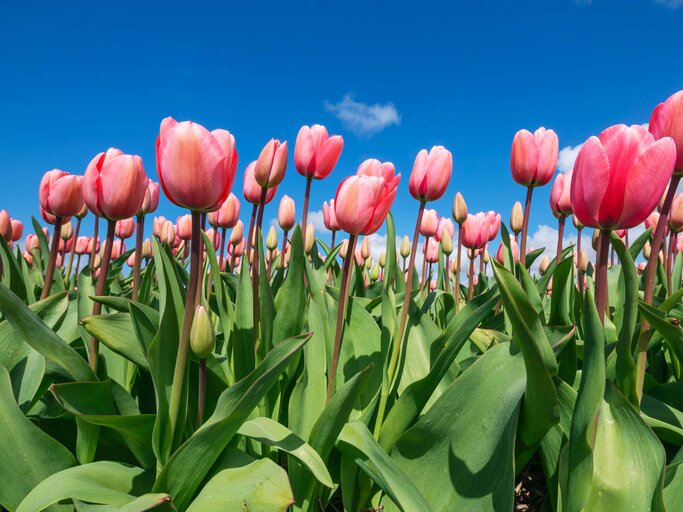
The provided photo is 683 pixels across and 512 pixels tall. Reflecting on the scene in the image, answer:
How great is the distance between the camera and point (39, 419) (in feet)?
6.05

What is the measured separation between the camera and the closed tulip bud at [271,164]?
201cm

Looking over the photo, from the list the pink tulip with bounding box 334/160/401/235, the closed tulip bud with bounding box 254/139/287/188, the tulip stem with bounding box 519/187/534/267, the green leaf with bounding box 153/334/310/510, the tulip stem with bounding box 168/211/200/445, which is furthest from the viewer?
the tulip stem with bounding box 519/187/534/267

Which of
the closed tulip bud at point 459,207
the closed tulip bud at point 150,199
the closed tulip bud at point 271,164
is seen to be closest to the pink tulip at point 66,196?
the closed tulip bud at point 150,199

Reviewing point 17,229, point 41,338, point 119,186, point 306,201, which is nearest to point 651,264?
point 306,201

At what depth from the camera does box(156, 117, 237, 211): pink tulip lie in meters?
1.35

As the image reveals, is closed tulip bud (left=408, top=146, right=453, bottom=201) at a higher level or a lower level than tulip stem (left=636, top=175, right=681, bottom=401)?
higher

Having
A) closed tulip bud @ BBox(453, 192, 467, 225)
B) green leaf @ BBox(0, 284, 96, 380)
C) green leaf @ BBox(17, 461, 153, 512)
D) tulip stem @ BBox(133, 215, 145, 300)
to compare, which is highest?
closed tulip bud @ BBox(453, 192, 467, 225)

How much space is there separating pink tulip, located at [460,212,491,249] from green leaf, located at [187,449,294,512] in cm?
290

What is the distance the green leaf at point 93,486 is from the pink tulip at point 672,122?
1761mm

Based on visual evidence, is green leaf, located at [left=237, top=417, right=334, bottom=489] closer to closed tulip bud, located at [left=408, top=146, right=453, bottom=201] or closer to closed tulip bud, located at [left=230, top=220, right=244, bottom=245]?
closed tulip bud, located at [left=408, top=146, right=453, bottom=201]

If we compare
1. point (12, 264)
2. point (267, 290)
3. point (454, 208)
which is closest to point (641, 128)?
point (267, 290)

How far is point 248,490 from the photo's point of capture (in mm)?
1284

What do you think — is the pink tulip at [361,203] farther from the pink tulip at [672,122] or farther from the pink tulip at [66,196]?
the pink tulip at [66,196]

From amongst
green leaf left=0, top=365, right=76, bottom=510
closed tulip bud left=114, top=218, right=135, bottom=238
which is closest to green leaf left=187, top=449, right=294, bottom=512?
green leaf left=0, top=365, right=76, bottom=510
